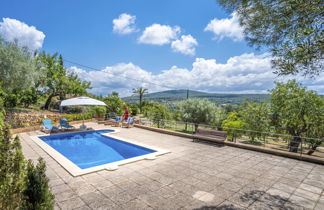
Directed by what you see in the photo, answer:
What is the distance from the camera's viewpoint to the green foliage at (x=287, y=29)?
240cm

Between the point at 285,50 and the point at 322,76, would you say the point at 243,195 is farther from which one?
the point at 285,50

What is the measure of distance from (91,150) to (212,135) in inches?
253

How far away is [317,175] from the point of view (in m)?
4.91

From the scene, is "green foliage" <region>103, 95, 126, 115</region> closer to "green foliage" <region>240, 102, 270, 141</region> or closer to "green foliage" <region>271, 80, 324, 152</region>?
"green foliage" <region>240, 102, 270, 141</region>

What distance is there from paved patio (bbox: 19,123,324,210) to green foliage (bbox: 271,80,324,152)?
4.39 m

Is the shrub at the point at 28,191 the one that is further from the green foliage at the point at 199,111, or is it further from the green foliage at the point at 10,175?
the green foliage at the point at 199,111

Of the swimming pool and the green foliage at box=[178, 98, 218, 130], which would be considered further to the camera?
the green foliage at box=[178, 98, 218, 130]

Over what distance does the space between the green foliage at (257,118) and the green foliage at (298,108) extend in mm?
1409

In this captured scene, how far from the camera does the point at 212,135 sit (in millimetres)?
8570

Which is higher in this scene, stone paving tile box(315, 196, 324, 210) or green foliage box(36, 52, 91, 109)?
green foliage box(36, 52, 91, 109)

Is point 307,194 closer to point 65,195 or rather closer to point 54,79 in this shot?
point 65,195

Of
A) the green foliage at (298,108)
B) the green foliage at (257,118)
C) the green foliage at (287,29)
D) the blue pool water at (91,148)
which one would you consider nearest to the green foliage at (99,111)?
the blue pool water at (91,148)

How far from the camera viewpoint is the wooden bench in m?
8.12

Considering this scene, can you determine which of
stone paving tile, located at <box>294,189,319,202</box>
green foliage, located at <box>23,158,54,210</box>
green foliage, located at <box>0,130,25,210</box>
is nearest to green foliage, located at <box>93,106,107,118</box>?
green foliage, located at <box>0,130,25,210</box>
